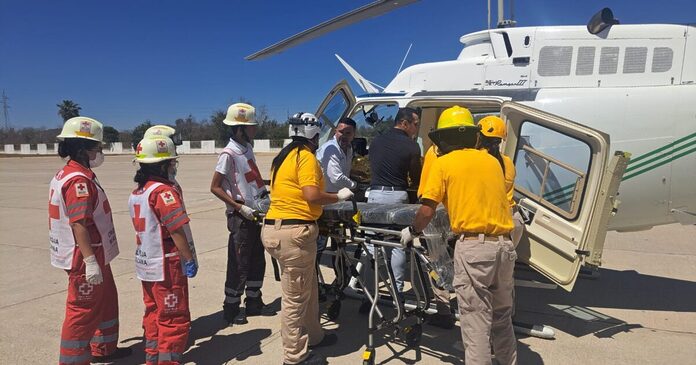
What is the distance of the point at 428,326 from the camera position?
454cm

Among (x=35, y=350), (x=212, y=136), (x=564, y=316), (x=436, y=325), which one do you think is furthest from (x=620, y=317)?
(x=212, y=136)

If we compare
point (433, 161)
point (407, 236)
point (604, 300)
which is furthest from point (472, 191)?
point (604, 300)

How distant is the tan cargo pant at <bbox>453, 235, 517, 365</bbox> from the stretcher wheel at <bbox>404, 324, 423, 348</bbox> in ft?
3.29

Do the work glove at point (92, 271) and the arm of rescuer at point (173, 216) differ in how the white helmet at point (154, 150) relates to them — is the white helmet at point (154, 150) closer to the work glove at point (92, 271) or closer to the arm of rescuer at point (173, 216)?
the arm of rescuer at point (173, 216)

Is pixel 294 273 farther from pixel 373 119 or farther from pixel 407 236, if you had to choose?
pixel 373 119

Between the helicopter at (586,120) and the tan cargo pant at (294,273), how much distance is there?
7.37ft

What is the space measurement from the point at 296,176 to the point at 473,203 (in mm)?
1267

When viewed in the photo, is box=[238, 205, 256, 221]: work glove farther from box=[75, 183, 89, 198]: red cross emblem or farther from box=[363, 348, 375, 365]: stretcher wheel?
box=[363, 348, 375, 365]: stretcher wheel

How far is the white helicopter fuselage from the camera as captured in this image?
4.84 metres

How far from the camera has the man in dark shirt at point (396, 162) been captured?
4.45m

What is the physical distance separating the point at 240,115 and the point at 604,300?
4341 millimetres

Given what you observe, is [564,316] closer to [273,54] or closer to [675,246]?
[675,246]

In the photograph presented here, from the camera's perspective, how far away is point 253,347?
162 inches

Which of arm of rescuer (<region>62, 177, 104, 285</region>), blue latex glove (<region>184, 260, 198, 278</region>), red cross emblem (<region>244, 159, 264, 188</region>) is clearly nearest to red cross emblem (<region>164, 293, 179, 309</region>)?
blue latex glove (<region>184, 260, 198, 278</region>)
